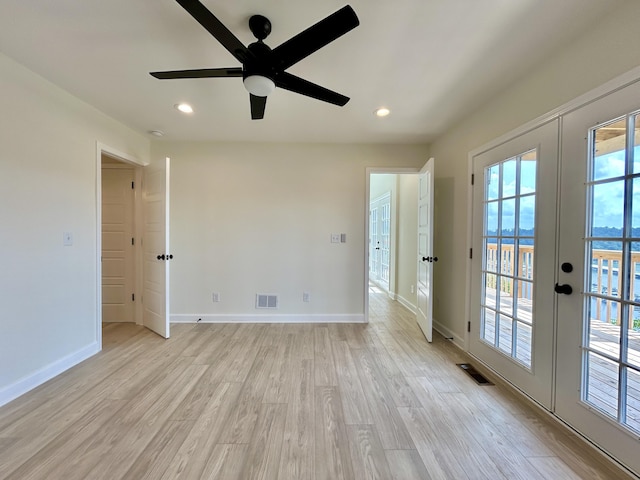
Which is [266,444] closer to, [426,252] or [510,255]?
[510,255]

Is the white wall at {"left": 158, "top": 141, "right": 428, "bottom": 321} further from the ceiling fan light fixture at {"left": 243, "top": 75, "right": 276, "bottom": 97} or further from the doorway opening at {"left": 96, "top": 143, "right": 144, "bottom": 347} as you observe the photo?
the ceiling fan light fixture at {"left": 243, "top": 75, "right": 276, "bottom": 97}

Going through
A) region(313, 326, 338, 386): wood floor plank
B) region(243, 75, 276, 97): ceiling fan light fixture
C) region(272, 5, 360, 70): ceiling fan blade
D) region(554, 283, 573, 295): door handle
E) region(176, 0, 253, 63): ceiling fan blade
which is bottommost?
region(313, 326, 338, 386): wood floor plank

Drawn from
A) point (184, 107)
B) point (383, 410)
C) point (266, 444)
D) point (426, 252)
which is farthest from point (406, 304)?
point (184, 107)

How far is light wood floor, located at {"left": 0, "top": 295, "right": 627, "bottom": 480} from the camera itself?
1.34 m

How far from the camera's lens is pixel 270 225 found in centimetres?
354

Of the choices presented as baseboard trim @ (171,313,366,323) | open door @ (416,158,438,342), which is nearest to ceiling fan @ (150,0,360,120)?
→ open door @ (416,158,438,342)

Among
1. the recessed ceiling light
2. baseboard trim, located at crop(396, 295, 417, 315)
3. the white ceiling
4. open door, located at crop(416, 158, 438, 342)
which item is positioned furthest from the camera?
baseboard trim, located at crop(396, 295, 417, 315)

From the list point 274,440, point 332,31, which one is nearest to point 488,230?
point 332,31

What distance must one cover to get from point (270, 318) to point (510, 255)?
282cm

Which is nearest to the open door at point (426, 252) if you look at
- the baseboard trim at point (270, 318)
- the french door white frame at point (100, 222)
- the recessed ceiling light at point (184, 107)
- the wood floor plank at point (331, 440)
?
the baseboard trim at point (270, 318)

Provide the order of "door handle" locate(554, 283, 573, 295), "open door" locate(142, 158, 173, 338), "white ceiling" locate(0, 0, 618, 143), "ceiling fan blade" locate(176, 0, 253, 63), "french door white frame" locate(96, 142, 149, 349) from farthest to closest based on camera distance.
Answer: "open door" locate(142, 158, 173, 338) → "french door white frame" locate(96, 142, 149, 349) → "door handle" locate(554, 283, 573, 295) → "white ceiling" locate(0, 0, 618, 143) → "ceiling fan blade" locate(176, 0, 253, 63)

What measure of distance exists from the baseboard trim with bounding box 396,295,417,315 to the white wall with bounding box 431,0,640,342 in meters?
0.63

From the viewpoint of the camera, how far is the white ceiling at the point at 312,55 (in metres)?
1.41

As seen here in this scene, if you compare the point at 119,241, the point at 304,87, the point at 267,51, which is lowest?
the point at 119,241
